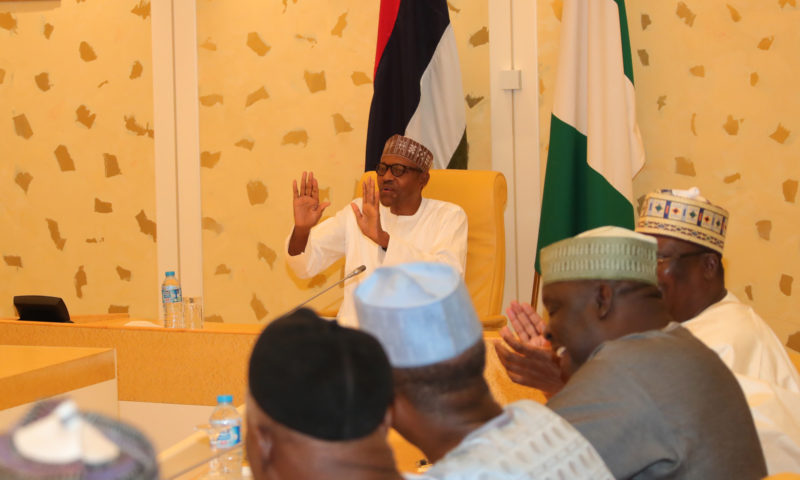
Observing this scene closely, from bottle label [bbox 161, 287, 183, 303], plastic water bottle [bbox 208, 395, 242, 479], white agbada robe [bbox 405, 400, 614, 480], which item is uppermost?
white agbada robe [bbox 405, 400, 614, 480]

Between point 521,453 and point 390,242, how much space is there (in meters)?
2.55

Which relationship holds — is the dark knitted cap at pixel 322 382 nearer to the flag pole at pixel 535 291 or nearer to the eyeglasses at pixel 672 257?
the eyeglasses at pixel 672 257

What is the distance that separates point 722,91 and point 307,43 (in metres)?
2.28

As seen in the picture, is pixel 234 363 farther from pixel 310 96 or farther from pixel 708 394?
pixel 310 96

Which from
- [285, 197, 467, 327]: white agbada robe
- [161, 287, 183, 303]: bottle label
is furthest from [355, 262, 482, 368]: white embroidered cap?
[161, 287, 183, 303]: bottle label

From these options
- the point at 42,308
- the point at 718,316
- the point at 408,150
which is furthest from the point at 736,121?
the point at 42,308

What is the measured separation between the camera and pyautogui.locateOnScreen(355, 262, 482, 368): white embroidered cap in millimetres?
1224

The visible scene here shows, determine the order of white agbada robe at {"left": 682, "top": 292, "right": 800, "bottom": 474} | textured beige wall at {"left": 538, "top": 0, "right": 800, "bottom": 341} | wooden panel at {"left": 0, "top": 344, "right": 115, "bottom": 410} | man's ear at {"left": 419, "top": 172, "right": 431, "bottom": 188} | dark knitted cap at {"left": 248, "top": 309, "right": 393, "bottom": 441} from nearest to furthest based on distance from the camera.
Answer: dark knitted cap at {"left": 248, "top": 309, "right": 393, "bottom": 441}, white agbada robe at {"left": 682, "top": 292, "right": 800, "bottom": 474}, wooden panel at {"left": 0, "top": 344, "right": 115, "bottom": 410}, man's ear at {"left": 419, "top": 172, "right": 431, "bottom": 188}, textured beige wall at {"left": 538, "top": 0, "right": 800, "bottom": 341}

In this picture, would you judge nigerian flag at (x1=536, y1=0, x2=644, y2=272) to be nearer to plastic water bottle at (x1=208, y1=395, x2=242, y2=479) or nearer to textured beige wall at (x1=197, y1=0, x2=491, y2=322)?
textured beige wall at (x1=197, y1=0, x2=491, y2=322)

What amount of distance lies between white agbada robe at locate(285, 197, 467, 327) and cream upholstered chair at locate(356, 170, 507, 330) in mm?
99

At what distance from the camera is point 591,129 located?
4160 mm

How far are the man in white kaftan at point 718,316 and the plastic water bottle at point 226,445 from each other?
3.73 feet

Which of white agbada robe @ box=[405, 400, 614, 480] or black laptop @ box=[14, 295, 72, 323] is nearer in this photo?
white agbada robe @ box=[405, 400, 614, 480]

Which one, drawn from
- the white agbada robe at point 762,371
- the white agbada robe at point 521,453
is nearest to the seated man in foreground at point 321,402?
the white agbada robe at point 521,453
